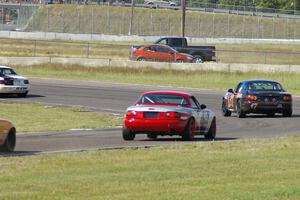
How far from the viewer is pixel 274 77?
55188 mm

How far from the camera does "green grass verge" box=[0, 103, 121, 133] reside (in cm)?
2968

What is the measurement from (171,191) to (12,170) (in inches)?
140

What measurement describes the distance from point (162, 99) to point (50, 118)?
9608mm

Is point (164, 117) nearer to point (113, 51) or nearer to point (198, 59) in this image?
point (198, 59)

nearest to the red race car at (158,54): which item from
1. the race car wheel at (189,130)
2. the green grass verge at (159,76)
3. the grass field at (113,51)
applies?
the green grass verge at (159,76)

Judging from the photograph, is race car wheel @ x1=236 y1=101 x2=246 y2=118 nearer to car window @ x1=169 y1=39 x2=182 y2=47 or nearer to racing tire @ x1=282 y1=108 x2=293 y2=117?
racing tire @ x1=282 y1=108 x2=293 y2=117

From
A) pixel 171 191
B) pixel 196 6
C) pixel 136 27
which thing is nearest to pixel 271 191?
pixel 171 191

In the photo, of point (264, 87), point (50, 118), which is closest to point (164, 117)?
point (50, 118)

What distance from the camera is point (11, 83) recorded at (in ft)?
142

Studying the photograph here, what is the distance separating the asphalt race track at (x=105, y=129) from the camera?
73.4 feet

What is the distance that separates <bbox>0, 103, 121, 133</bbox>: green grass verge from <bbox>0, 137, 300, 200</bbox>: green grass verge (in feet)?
32.0

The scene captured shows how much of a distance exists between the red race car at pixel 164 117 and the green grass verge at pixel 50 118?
527cm

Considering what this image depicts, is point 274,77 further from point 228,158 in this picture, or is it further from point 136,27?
point 136,27

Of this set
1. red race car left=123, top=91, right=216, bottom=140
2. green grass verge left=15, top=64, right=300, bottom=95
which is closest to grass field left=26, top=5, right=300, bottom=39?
green grass verge left=15, top=64, right=300, bottom=95
